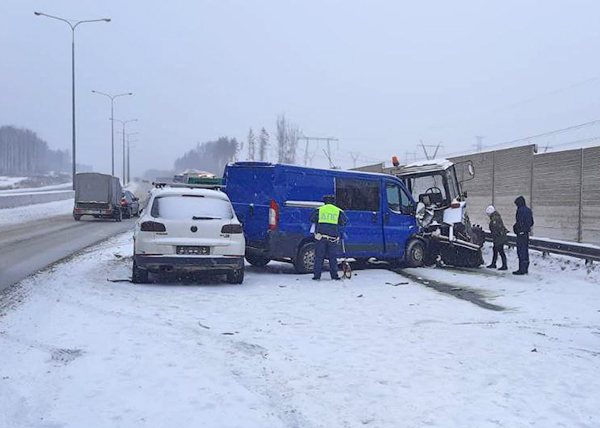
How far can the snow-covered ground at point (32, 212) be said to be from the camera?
28.6 m

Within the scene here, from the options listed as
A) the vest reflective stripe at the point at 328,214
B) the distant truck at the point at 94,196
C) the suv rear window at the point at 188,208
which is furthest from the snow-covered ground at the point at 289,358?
the distant truck at the point at 94,196

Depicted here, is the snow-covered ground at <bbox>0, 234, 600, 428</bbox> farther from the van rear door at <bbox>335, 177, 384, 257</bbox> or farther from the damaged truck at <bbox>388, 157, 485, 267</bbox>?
the damaged truck at <bbox>388, 157, 485, 267</bbox>

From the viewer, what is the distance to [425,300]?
902 cm

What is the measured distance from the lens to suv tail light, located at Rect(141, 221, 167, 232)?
9.33 metres

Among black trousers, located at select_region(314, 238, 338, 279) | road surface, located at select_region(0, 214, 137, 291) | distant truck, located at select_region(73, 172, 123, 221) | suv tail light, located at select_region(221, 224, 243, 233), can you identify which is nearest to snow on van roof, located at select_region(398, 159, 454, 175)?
black trousers, located at select_region(314, 238, 338, 279)

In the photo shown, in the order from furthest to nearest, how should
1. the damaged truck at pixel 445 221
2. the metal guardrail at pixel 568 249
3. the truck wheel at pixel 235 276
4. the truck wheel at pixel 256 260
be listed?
the damaged truck at pixel 445 221 → the truck wheel at pixel 256 260 → the metal guardrail at pixel 568 249 → the truck wheel at pixel 235 276

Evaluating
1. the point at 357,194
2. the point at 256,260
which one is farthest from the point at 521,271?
the point at 256,260

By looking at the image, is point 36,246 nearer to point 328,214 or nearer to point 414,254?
point 328,214

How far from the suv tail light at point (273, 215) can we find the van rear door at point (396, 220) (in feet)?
9.74

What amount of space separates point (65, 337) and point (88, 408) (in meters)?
2.09

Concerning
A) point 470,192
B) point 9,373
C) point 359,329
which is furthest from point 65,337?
point 470,192

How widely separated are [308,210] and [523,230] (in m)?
4.72

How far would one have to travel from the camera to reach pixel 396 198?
13.2m

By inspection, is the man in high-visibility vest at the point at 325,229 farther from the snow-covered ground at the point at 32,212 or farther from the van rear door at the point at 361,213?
the snow-covered ground at the point at 32,212
